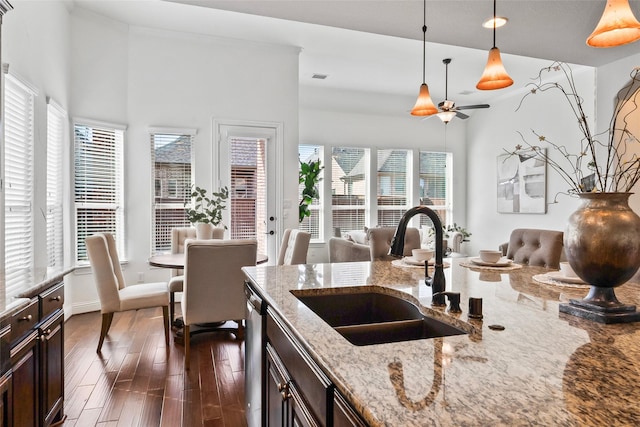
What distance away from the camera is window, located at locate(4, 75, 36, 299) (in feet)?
10.3

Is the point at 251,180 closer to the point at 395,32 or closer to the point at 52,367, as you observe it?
the point at 395,32

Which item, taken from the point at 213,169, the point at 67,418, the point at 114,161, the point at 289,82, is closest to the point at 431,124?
the point at 289,82

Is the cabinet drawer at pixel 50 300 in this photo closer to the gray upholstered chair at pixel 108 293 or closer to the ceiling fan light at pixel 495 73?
the gray upholstered chair at pixel 108 293

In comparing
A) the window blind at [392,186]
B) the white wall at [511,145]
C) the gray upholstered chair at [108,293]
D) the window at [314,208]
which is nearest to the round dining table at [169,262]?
the gray upholstered chair at [108,293]

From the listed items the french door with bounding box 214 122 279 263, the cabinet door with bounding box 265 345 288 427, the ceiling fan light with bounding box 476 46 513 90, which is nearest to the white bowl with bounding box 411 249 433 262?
the cabinet door with bounding box 265 345 288 427

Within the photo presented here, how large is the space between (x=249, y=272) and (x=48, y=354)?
1.08 m

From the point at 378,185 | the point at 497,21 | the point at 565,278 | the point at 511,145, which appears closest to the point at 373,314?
the point at 565,278

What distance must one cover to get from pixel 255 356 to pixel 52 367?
3.81 feet

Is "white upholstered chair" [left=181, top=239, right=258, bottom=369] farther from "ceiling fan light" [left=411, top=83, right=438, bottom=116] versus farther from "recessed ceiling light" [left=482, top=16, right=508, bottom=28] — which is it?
"recessed ceiling light" [left=482, top=16, right=508, bottom=28]

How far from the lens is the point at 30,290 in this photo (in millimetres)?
1698

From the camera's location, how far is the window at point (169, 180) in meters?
5.30

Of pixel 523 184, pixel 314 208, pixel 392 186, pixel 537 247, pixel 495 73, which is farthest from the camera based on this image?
pixel 392 186

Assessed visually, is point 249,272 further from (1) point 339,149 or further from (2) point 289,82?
(1) point 339,149

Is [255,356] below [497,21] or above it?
below
